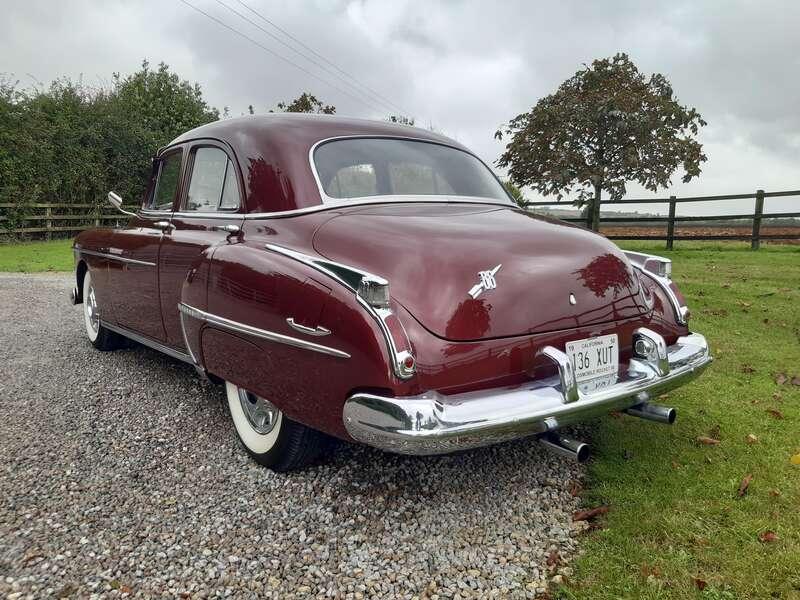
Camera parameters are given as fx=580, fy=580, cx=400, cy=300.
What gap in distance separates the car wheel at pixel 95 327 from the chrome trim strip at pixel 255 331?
213 centimetres

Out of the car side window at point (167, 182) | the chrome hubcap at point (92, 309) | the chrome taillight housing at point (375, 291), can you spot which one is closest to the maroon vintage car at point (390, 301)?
the chrome taillight housing at point (375, 291)

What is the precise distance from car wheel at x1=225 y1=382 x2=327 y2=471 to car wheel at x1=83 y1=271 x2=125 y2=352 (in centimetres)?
236

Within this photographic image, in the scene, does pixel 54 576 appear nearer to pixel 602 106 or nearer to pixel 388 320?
pixel 388 320

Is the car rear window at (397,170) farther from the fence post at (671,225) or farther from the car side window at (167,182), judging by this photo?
A: the fence post at (671,225)

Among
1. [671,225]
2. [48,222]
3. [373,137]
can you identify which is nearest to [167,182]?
[373,137]

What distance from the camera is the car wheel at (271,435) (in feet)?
8.64

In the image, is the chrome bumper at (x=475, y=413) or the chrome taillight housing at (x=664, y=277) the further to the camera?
the chrome taillight housing at (x=664, y=277)

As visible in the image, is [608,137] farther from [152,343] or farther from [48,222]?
[48,222]

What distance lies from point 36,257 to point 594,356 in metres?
13.8

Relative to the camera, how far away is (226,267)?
8.87 ft

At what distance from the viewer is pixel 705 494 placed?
8.23ft

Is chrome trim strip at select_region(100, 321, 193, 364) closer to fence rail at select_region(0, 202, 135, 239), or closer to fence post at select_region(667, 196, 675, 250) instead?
fence post at select_region(667, 196, 675, 250)

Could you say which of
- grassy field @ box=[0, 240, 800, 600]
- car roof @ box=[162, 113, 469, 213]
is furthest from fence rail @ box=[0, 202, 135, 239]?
grassy field @ box=[0, 240, 800, 600]

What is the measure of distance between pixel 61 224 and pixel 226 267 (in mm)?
Answer: 17130
